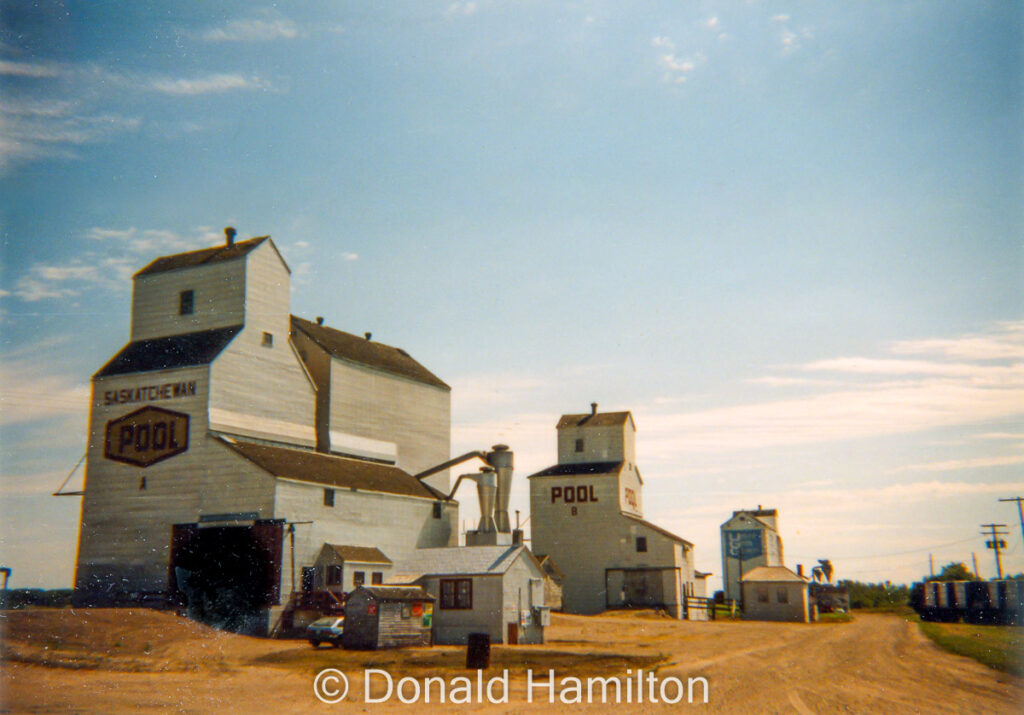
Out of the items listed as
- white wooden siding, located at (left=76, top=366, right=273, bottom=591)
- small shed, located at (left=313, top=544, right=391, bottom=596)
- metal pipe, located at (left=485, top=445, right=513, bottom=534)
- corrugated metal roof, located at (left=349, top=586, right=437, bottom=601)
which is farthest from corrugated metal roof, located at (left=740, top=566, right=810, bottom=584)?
white wooden siding, located at (left=76, top=366, right=273, bottom=591)

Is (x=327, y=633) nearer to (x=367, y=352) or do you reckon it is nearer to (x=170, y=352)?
(x=170, y=352)

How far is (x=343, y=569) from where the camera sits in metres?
37.5

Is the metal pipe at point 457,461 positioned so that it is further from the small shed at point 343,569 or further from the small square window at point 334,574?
the small square window at point 334,574

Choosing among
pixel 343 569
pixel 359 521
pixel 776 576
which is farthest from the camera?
pixel 776 576

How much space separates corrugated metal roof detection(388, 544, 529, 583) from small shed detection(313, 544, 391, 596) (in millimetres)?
2294

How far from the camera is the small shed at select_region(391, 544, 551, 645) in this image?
110 ft

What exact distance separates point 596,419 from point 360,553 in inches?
1080

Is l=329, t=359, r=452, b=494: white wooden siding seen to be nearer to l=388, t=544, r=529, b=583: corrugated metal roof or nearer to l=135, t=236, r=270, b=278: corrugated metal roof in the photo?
Answer: l=135, t=236, r=270, b=278: corrugated metal roof

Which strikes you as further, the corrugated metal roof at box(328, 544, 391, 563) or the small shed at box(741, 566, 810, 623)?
the small shed at box(741, 566, 810, 623)

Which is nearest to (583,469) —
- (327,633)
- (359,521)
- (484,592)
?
(359,521)

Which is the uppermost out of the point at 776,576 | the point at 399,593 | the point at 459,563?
the point at 459,563

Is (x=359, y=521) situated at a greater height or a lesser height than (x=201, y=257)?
lesser

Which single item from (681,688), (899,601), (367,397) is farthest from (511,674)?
(899,601)

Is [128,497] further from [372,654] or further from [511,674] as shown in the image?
[511,674]
